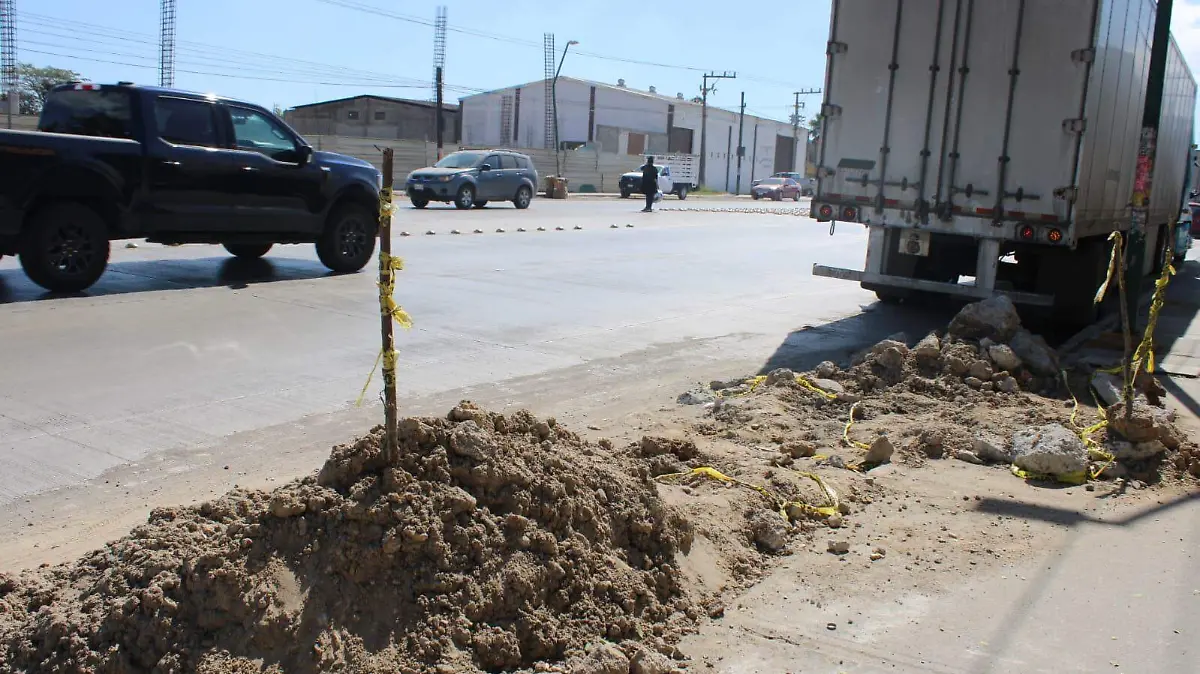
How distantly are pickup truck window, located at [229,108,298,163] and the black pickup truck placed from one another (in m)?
0.01

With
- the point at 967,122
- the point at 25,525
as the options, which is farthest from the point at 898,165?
the point at 25,525

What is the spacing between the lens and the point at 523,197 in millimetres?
33125

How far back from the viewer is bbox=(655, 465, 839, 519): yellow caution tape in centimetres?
517

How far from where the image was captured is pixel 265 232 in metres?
12.9

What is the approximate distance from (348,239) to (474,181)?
17510mm

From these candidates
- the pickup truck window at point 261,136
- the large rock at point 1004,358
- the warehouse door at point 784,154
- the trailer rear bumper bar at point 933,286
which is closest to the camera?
the large rock at point 1004,358

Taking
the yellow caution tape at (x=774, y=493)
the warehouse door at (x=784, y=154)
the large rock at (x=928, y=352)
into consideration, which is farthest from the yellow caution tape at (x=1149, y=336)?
the warehouse door at (x=784, y=154)

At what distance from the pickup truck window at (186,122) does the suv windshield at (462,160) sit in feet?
63.5

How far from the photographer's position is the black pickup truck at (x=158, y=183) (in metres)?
10.4

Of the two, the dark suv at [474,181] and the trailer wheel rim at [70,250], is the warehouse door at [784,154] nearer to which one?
the dark suv at [474,181]

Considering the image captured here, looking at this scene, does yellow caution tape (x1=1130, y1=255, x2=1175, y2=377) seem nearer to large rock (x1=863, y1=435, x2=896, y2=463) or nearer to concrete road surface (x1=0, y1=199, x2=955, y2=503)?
large rock (x1=863, y1=435, x2=896, y2=463)

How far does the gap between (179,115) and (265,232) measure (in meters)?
1.72

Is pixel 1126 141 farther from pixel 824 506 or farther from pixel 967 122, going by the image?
pixel 824 506

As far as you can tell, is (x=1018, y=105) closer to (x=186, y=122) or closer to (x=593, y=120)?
(x=186, y=122)
